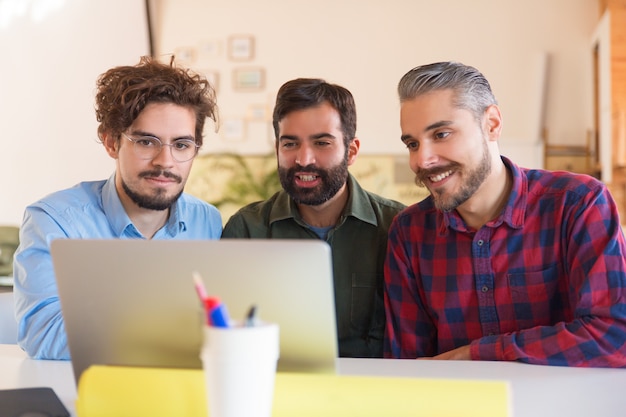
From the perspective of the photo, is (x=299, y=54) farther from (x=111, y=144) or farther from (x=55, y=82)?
(x=111, y=144)

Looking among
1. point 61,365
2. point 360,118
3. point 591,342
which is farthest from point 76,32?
point 591,342

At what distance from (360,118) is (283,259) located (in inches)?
233

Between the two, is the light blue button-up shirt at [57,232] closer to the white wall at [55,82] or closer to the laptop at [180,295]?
the laptop at [180,295]

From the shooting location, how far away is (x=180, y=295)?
96 cm

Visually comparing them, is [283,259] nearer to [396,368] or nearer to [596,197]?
[396,368]

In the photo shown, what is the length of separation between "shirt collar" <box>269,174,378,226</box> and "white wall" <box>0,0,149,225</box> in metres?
3.41

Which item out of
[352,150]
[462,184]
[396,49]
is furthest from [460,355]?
[396,49]

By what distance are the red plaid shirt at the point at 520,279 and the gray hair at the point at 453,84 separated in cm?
19

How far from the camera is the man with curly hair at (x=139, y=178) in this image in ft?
6.10

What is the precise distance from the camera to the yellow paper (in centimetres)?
89

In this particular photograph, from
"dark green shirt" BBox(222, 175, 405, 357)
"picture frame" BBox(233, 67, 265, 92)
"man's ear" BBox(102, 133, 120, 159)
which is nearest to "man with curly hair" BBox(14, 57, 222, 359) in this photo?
"man's ear" BBox(102, 133, 120, 159)

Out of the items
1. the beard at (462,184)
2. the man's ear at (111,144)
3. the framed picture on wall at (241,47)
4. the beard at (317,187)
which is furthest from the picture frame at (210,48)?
the beard at (462,184)

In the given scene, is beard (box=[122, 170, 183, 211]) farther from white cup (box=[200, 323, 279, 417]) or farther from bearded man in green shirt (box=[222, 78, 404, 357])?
white cup (box=[200, 323, 279, 417])

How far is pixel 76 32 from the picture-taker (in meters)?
5.32
